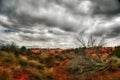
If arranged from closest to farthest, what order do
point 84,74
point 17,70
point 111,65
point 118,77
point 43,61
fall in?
point 84,74 → point 118,77 → point 111,65 → point 17,70 → point 43,61

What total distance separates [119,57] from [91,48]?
7.79 metres

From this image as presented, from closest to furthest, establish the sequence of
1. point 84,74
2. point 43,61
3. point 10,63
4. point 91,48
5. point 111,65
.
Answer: point 91,48 → point 84,74 → point 111,65 → point 10,63 → point 43,61

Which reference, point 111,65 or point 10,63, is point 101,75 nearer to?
point 111,65

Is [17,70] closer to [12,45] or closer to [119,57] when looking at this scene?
[119,57]

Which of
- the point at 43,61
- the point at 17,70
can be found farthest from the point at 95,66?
the point at 43,61

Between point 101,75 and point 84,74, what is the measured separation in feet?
7.40

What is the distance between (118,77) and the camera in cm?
1866

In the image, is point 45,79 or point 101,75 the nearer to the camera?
point 101,75

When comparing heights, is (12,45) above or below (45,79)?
above

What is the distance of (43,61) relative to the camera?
3316 centimetres

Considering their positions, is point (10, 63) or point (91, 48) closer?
point (91, 48)

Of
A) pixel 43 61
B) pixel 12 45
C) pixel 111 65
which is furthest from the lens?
pixel 12 45

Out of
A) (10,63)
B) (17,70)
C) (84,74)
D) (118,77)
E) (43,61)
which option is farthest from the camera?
(43,61)

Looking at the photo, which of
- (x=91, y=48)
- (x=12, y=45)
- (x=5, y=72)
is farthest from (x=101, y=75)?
→ (x=12, y=45)
